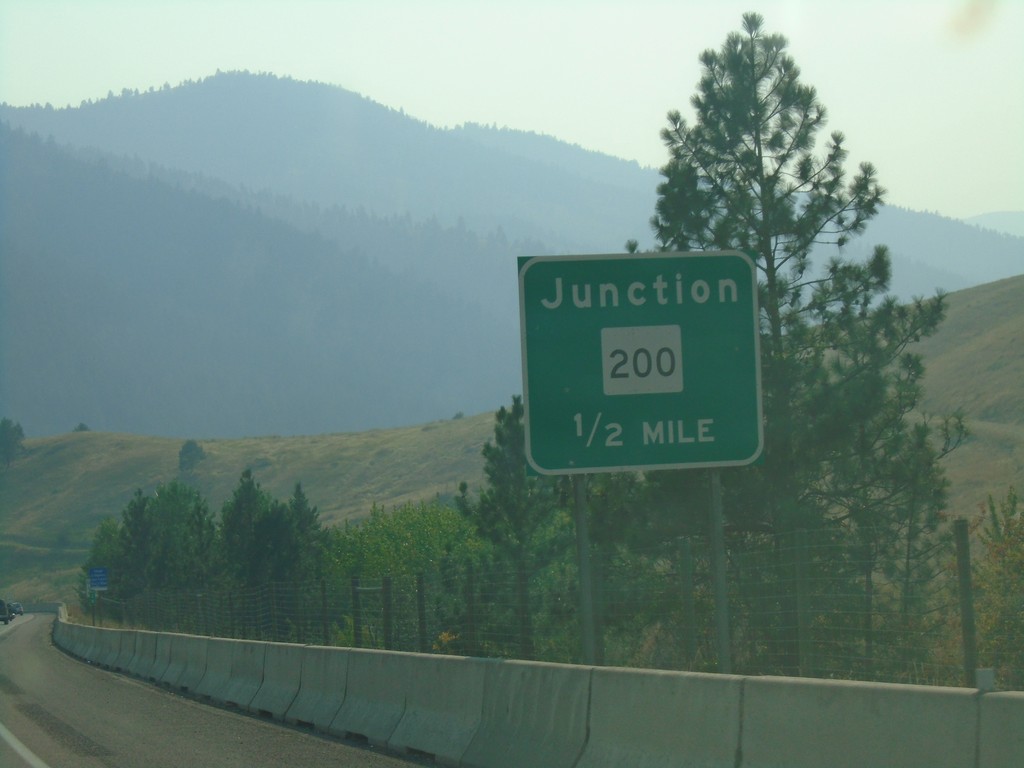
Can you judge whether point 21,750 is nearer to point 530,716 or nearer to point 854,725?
point 530,716

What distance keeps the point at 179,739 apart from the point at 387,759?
3285 mm

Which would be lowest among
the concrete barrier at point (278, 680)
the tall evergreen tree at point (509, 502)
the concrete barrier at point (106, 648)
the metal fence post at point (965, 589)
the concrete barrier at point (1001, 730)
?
the concrete barrier at point (106, 648)

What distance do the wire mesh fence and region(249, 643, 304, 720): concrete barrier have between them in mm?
785

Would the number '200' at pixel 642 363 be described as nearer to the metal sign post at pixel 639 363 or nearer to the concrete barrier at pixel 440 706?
the metal sign post at pixel 639 363

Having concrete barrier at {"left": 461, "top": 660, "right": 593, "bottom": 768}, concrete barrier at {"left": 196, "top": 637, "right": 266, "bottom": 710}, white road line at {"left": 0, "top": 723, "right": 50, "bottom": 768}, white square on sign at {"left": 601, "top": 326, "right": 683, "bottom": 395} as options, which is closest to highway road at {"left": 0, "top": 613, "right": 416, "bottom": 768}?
white road line at {"left": 0, "top": 723, "right": 50, "bottom": 768}

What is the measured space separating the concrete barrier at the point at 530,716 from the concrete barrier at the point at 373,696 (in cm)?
193

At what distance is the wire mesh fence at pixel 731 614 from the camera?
1077cm

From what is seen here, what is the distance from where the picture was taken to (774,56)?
20.3 meters

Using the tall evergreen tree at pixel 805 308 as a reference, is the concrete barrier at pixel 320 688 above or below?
below

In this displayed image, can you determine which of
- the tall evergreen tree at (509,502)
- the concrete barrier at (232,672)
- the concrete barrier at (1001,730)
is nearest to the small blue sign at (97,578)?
the tall evergreen tree at (509,502)

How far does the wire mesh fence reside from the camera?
10773mm

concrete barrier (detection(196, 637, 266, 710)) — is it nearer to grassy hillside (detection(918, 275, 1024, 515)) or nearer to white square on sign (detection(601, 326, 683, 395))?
white square on sign (detection(601, 326, 683, 395))

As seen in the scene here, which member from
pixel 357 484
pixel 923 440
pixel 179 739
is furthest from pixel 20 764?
pixel 357 484

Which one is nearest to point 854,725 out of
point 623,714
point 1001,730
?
point 1001,730
